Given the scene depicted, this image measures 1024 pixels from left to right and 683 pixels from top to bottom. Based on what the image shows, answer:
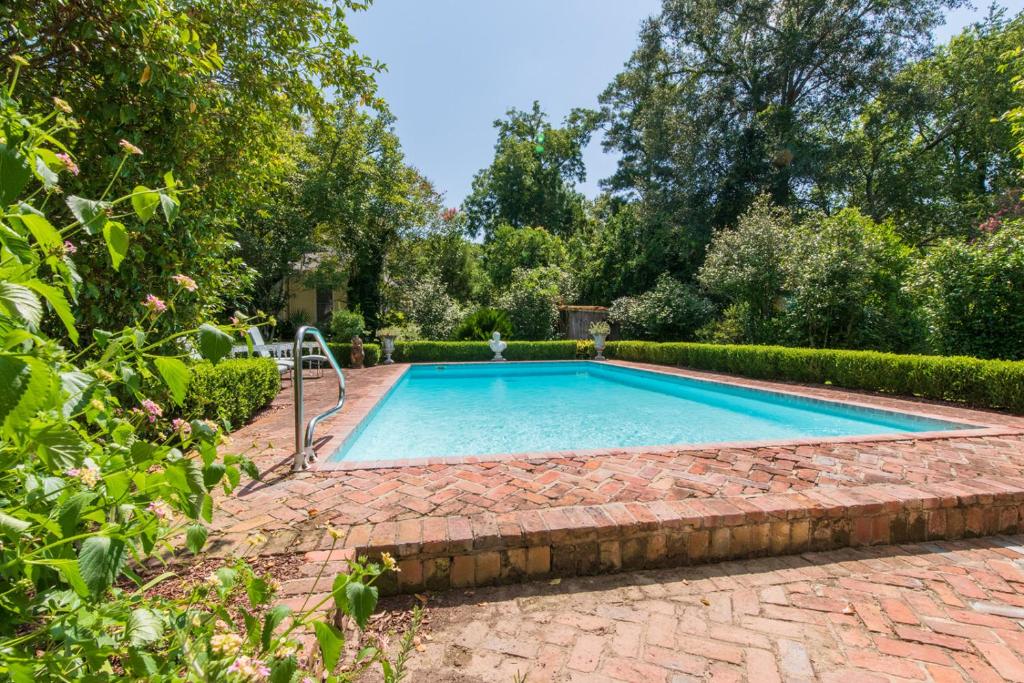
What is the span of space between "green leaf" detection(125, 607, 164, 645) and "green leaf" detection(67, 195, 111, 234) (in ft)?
2.74

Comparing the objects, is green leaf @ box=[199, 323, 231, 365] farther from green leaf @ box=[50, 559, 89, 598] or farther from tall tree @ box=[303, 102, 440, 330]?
tall tree @ box=[303, 102, 440, 330]

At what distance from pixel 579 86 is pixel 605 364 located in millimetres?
15318

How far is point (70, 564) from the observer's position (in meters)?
0.83

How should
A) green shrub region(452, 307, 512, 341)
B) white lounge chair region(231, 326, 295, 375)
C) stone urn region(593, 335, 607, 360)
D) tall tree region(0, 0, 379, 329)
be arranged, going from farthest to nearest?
green shrub region(452, 307, 512, 341), stone urn region(593, 335, 607, 360), white lounge chair region(231, 326, 295, 375), tall tree region(0, 0, 379, 329)

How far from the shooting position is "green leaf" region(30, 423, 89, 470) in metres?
0.93

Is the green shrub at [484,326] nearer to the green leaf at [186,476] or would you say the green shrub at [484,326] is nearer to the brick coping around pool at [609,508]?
the brick coping around pool at [609,508]

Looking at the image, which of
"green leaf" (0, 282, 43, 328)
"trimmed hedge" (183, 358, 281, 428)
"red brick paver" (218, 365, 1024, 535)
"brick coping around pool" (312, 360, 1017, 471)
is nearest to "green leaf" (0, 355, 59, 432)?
"green leaf" (0, 282, 43, 328)

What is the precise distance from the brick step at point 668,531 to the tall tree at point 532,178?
26609mm

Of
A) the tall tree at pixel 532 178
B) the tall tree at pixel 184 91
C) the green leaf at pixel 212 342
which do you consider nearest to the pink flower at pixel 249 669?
the green leaf at pixel 212 342

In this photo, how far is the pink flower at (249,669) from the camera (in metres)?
0.91

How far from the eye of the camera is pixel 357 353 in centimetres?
1241

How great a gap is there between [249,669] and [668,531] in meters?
2.20

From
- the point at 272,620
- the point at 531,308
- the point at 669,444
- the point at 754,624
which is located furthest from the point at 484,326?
the point at 272,620

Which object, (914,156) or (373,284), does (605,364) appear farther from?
(914,156)
